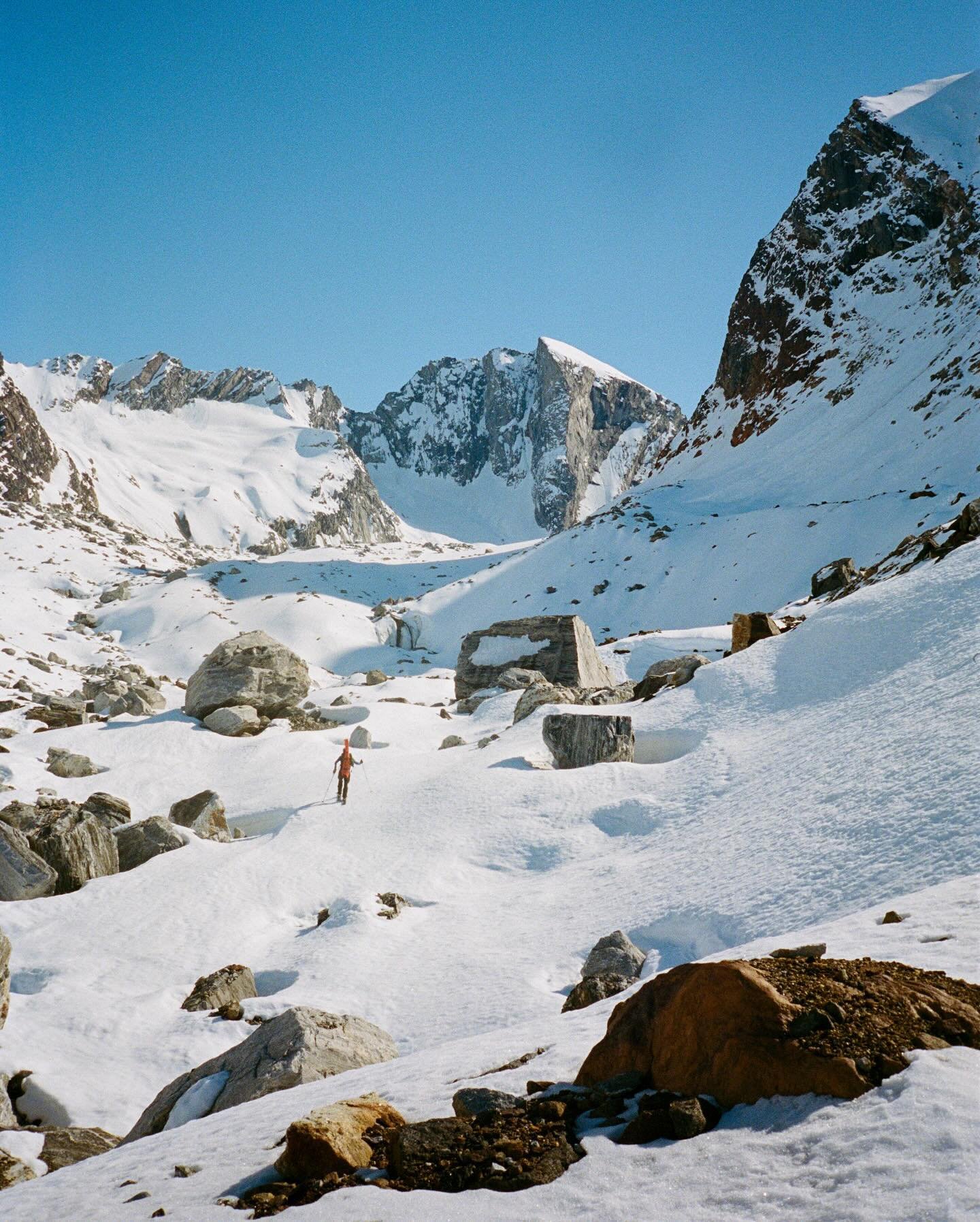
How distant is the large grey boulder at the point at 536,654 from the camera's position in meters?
24.7

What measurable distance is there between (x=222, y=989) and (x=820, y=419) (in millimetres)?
47855

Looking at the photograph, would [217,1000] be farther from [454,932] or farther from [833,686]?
[833,686]

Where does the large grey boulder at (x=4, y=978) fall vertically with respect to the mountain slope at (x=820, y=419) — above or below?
below

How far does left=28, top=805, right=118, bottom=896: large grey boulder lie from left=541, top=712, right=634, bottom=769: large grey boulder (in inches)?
319

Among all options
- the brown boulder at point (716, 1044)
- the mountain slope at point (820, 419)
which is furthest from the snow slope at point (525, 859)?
the mountain slope at point (820, 419)

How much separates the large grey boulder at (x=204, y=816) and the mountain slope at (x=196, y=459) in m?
60.0

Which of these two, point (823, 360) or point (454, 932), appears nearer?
point (454, 932)

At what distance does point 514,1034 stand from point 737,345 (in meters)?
63.5

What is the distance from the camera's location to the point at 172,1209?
3.83m

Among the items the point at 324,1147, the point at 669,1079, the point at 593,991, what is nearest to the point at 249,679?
the point at 593,991

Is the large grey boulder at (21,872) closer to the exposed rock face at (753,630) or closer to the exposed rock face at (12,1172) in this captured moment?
the exposed rock face at (12,1172)

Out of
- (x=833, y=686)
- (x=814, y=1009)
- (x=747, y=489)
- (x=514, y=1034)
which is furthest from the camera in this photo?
(x=747, y=489)

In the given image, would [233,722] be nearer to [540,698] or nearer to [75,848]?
[540,698]

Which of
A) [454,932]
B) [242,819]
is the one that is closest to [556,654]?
[242,819]
